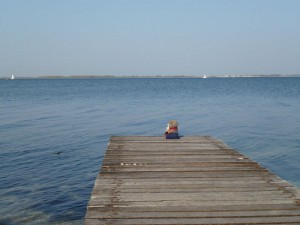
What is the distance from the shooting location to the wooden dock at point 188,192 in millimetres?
5707

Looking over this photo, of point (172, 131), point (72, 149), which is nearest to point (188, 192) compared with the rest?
point (172, 131)

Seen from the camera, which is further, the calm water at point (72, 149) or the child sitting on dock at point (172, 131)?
the child sitting on dock at point (172, 131)

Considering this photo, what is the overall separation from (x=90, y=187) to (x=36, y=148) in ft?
25.0

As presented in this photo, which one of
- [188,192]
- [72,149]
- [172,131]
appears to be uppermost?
[172,131]

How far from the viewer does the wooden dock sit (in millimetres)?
5707

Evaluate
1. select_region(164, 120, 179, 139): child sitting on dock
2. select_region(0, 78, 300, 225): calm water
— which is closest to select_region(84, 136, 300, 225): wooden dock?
select_region(164, 120, 179, 139): child sitting on dock

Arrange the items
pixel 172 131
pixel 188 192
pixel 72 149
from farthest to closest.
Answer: pixel 72 149 → pixel 172 131 → pixel 188 192

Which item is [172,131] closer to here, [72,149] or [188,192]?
[188,192]

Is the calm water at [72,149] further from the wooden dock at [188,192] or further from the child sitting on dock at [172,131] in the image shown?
the child sitting on dock at [172,131]

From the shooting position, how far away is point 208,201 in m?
6.39

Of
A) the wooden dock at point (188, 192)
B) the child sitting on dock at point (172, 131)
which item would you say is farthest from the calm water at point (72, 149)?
the child sitting on dock at point (172, 131)

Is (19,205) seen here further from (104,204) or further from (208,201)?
(208,201)

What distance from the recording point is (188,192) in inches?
272

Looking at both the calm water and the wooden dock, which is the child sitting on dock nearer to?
the wooden dock
